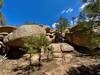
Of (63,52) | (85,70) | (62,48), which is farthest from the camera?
(62,48)

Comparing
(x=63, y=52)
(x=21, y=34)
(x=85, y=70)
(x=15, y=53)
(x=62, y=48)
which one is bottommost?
(x=85, y=70)

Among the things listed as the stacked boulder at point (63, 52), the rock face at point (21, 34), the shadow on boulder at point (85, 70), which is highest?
the rock face at point (21, 34)

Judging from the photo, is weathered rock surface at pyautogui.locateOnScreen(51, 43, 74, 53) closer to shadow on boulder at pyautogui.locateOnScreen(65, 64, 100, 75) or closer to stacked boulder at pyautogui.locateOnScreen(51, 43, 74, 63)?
stacked boulder at pyautogui.locateOnScreen(51, 43, 74, 63)

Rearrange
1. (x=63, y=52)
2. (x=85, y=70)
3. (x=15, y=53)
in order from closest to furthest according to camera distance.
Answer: (x=85, y=70) → (x=63, y=52) → (x=15, y=53)

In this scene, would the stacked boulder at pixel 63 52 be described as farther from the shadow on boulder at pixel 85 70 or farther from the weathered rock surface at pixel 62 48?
the shadow on boulder at pixel 85 70

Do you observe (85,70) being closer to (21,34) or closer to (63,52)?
(63,52)

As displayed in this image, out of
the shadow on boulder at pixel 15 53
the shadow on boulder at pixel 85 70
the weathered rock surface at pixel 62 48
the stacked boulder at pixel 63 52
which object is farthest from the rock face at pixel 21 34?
the shadow on boulder at pixel 85 70

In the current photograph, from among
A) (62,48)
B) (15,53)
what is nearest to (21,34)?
(15,53)

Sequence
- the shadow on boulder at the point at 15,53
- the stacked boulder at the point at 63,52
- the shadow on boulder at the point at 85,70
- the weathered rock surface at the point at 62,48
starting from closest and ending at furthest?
the shadow on boulder at the point at 85,70, the stacked boulder at the point at 63,52, the weathered rock surface at the point at 62,48, the shadow on boulder at the point at 15,53

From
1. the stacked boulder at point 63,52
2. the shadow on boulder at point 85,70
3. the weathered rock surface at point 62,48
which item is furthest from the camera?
the weathered rock surface at point 62,48

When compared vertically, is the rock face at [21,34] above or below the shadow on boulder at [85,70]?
above

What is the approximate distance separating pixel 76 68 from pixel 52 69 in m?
2.30

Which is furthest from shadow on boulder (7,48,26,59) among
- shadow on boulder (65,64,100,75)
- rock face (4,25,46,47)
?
shadow on boulder (65,64,100,75)

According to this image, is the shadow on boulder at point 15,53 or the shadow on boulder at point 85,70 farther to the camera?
the shadow on boulder at point 15,53
